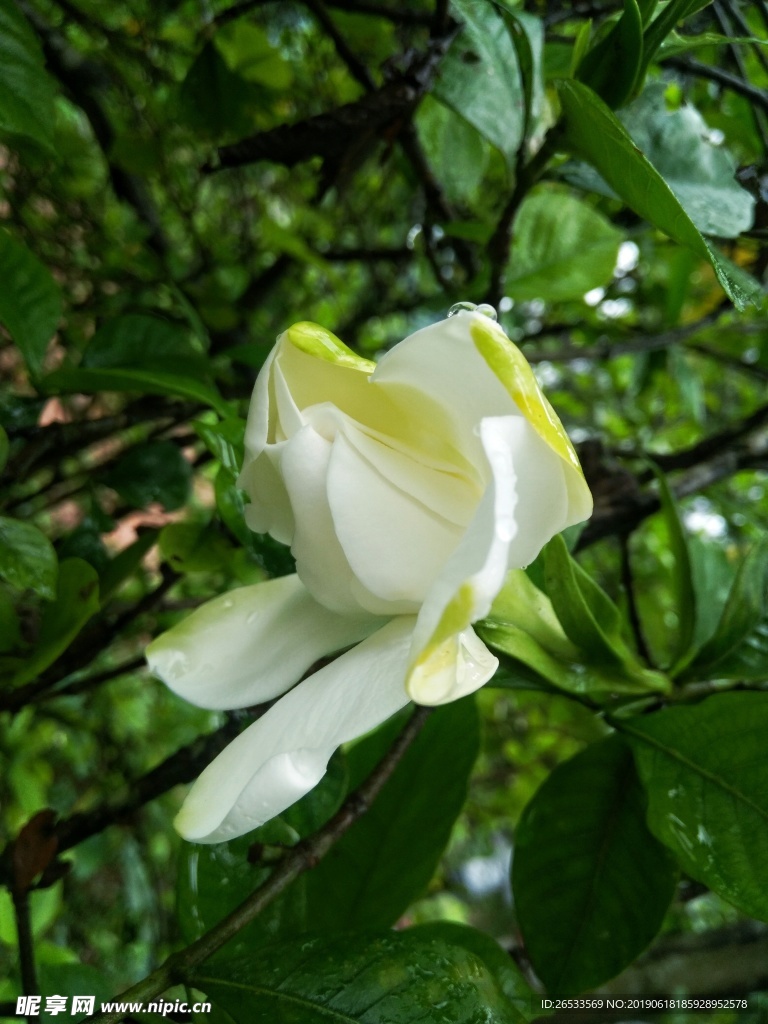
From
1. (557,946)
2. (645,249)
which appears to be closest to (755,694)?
(557,946)

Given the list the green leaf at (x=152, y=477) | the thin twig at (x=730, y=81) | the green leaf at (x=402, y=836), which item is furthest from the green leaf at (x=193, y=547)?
the thin twig at (x=730, y=81)

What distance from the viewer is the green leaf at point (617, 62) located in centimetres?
42

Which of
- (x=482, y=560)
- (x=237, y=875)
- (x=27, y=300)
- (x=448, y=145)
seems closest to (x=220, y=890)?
(x=237, y=875)

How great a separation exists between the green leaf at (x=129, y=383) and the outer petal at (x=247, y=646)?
0.18m

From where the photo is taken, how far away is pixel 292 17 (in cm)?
91

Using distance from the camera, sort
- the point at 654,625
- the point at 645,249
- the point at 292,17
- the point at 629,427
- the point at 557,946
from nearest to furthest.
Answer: the point at 557,946
the point at 292,17
the point at 645,249
the point at 654,625
the point at 629,427

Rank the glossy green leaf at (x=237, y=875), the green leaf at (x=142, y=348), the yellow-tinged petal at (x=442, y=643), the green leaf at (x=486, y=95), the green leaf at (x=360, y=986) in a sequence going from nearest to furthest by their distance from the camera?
the yellow-tinged petal at (x=442, y=643)
the green leaf at (x=360, y=986)
the glossy green leaf at (x=237, y=875)
the green leaf at (x=486, y=95)
the green leaf at (x=142, y=348)

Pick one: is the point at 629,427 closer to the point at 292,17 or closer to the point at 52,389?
the point at 292,17

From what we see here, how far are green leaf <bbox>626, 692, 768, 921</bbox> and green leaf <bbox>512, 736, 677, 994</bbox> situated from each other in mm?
64

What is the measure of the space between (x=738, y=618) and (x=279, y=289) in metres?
1.06

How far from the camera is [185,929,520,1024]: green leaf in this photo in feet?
1.17

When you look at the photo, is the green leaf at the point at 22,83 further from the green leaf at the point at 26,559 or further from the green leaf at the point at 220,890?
the green leaf at the point at 220,890

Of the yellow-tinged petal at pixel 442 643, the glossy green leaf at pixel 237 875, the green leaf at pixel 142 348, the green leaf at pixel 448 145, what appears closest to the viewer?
the yellow-tinged petal at pixel 442 643

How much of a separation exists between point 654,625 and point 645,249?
70 centimetres
